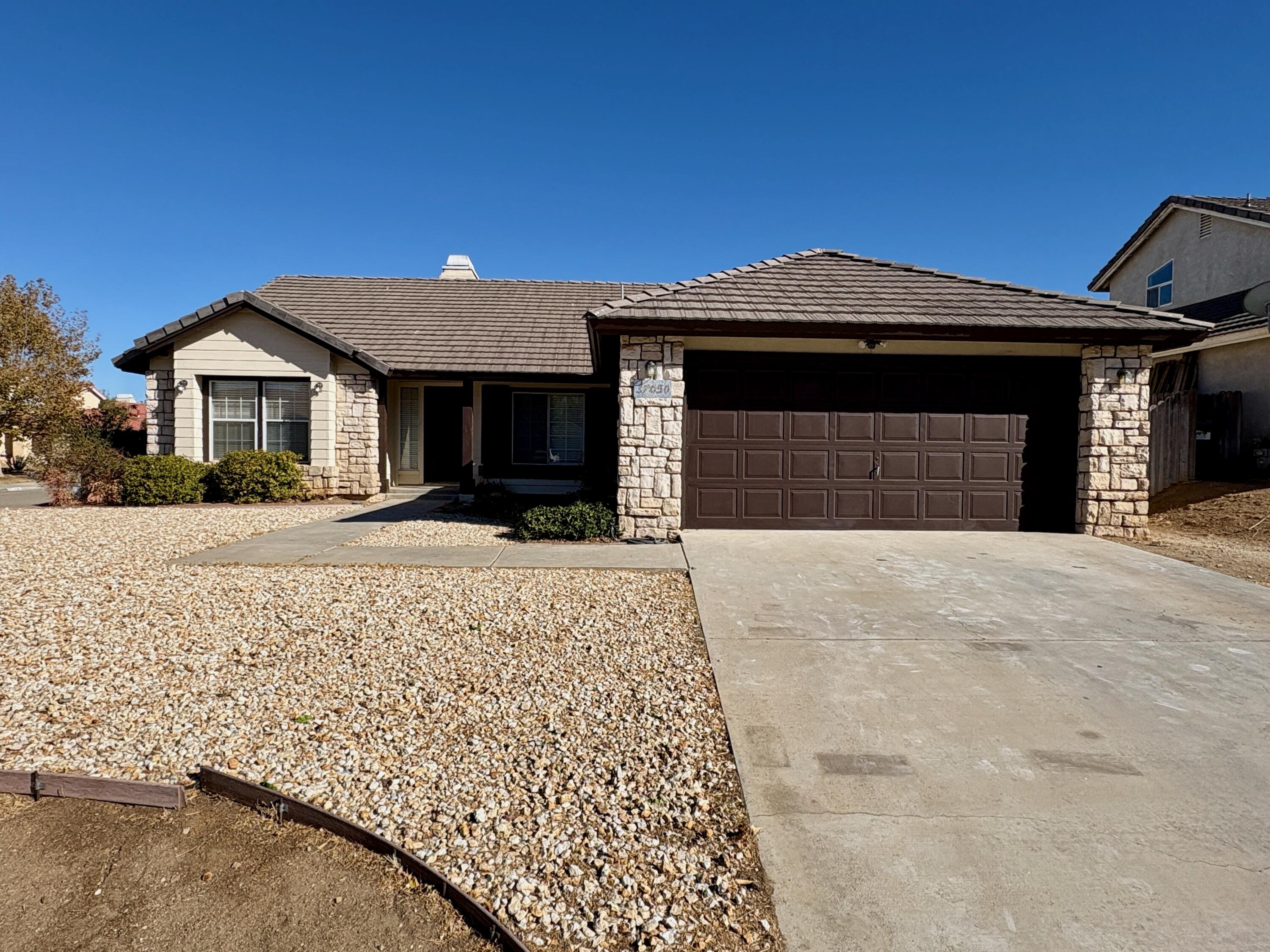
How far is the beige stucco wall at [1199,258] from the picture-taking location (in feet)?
50.4

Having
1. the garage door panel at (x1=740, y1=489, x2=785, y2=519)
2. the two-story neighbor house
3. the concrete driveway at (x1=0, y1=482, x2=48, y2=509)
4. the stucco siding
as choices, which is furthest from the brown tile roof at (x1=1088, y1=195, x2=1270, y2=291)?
the concrete driveway at (x1=0, y1=482, x2=48, y2=509)

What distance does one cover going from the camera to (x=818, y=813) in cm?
275

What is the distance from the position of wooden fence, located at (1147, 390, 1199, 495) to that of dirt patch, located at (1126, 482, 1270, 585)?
0.26m

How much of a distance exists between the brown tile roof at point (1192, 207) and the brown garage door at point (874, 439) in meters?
10.8

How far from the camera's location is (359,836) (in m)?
2.56

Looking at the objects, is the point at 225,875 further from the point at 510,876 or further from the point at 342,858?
the point at 510,876

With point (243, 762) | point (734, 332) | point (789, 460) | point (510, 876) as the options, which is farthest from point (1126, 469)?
point (243, 762)

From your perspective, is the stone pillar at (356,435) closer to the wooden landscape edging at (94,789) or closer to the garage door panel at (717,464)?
the garage door panel at (717,464)

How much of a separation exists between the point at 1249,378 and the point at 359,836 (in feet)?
59.1

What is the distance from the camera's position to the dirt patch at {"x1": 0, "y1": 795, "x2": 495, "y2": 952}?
2150mm

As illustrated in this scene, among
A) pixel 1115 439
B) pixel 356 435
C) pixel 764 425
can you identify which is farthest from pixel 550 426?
pixel 1115 439

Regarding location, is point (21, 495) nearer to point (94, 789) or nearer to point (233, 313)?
point (233, 313)

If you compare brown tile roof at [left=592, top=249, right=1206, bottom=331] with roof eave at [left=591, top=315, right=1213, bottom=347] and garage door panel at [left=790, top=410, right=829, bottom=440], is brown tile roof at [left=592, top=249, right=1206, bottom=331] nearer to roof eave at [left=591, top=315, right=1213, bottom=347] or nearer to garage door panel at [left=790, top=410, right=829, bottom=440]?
roof eave at [left=591, top=315, right=1213, bottom=347]

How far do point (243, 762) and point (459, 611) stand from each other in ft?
8.06
